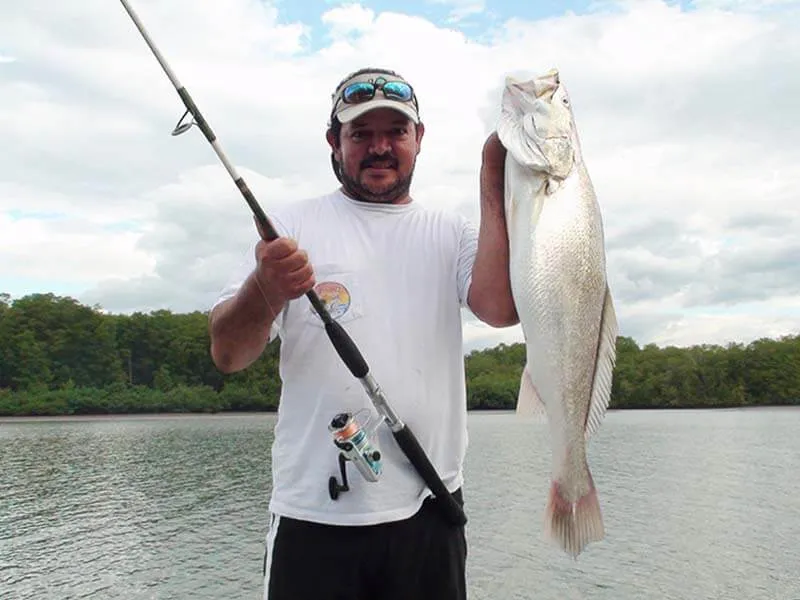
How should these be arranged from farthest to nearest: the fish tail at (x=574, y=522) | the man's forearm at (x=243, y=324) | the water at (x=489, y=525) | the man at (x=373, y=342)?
the water at (x=489, y=525) → the man at (x=373, y=342) → the man's forearm at (x=243, y=324) → the fish tail at (x=574, y=522)

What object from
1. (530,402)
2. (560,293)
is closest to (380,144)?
(560,293)

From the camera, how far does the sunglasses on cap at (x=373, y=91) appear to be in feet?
10.9

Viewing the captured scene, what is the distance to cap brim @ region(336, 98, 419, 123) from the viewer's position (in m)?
3.26

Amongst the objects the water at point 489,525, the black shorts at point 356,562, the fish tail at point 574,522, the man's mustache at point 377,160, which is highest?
the man's mustache at point 377,160

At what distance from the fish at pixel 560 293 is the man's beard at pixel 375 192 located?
0.78 metres

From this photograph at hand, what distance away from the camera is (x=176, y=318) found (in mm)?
101312

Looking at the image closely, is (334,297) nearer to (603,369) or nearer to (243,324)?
(243,324)

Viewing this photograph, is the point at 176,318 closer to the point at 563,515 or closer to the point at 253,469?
the point at 253,469

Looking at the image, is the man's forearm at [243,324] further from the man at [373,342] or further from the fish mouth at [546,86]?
the fish mouth at [546,86]

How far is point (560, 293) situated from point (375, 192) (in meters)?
1.11

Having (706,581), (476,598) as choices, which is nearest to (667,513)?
(706,581)

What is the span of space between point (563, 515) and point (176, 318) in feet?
339

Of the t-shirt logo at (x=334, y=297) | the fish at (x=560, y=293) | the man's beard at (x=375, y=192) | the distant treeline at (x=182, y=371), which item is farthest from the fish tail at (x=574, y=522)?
the distant treeline at (x=182, y=371)

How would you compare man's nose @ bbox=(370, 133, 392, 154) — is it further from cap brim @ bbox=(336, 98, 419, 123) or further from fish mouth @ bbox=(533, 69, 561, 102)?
fish mouth @ bbox=(533, 69, 561, 102)
